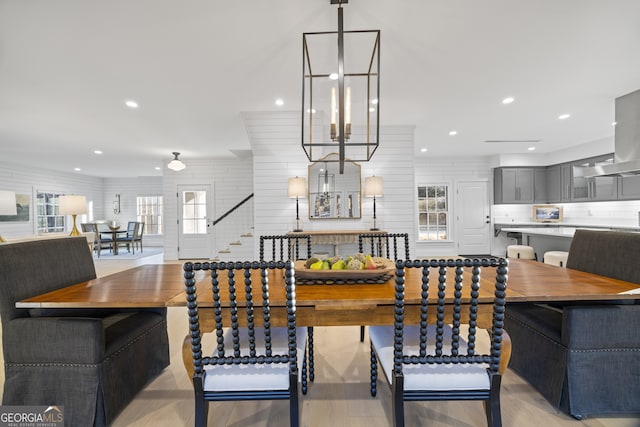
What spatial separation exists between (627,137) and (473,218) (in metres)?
4.27

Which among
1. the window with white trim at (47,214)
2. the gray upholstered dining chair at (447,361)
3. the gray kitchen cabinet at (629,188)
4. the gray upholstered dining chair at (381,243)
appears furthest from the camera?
the window with white trim at (47,214)

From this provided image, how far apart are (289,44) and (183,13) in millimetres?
843

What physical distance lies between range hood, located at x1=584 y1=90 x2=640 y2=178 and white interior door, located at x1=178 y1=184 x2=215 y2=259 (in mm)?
7608

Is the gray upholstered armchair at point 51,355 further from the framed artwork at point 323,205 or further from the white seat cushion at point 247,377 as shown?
the framed artwork at point 323,205

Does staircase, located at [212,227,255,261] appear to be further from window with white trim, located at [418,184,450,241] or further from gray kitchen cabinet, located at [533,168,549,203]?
gray kitchen cabinet, located at [533,168,549,203]

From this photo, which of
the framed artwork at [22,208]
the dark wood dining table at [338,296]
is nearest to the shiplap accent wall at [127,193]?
the framed artwork at [22,208]

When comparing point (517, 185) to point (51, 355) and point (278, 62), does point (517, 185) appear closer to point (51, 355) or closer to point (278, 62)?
point (278, 62)

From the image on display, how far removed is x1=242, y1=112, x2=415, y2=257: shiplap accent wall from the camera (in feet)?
14.8

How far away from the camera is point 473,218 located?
24.9 ft

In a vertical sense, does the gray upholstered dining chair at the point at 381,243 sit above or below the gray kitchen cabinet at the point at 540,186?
below

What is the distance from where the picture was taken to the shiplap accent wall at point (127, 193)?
34.2ft

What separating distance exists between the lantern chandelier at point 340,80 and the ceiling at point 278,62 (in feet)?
0.43

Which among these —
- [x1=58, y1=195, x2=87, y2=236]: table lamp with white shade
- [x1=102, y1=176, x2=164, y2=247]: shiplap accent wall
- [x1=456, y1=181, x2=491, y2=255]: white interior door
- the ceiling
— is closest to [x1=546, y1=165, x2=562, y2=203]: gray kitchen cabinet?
[x1=456, y1=181, x2=491, y2=255]: white interior door

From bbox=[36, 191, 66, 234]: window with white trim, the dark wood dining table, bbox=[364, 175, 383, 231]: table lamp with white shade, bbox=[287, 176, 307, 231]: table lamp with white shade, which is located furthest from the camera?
bbox=[36, 191, 66, 234]: window with white trim
